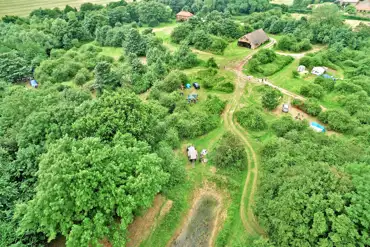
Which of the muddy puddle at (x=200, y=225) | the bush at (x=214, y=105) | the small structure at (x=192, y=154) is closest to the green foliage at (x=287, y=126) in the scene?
the bush at (x=214, y=105)

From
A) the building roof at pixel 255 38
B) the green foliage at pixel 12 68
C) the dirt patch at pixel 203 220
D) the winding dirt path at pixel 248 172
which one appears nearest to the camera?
the dirt patch at pixel 203 220

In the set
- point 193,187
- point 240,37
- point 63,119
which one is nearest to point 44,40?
point 63,119

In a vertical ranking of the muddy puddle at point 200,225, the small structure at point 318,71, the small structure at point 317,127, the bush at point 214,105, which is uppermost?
the bush at point 214,105

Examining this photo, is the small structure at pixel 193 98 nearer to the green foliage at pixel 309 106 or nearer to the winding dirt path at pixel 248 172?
the winding dirt path at pixel 248 172

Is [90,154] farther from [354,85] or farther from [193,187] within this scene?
[354,85]

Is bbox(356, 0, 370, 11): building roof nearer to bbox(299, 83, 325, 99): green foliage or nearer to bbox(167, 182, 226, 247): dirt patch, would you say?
bbox(299, 83, 325, 99): green foliage

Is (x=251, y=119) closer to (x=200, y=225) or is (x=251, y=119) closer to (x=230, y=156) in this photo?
(x=230, y=156)

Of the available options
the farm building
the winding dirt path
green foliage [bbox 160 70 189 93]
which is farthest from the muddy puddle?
the farm building
